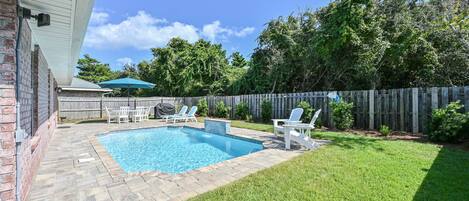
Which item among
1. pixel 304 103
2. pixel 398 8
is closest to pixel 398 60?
pixel 398 8

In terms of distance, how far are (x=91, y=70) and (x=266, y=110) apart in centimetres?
2994

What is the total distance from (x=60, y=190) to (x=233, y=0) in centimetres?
1228

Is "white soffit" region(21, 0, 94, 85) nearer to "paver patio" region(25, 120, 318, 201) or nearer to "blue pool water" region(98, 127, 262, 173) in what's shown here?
"paver patio" region(25, 120, 318, 201)

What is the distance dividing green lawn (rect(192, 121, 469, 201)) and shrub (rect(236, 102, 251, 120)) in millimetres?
8207

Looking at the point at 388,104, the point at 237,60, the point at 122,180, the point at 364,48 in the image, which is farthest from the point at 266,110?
the point at 237,60

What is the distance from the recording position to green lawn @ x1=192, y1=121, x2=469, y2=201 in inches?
122

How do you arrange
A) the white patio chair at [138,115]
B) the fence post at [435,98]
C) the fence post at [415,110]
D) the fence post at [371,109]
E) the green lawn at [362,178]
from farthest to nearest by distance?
the white patio chair at [138,115]
the fence post at [371,109]
the fence post at [415,110]
the fence post at [435,98]
the green lawn at [362,178]

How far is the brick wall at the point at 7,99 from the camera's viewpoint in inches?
81.8

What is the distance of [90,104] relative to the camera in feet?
52.8

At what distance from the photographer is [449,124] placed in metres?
5.94

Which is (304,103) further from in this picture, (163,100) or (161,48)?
(161,48)

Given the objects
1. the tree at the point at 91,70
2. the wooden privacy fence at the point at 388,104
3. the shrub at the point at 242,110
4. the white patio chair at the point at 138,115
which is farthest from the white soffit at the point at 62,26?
the tree at the point at 91,70

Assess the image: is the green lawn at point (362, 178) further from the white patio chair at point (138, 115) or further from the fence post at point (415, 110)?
the white patio chair at point (138, 115)

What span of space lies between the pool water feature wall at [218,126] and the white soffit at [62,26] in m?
5.12
